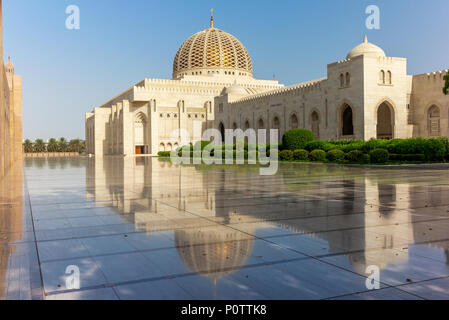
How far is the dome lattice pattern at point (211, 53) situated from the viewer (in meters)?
54.2

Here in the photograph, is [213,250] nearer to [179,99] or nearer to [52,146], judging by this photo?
[179,99]

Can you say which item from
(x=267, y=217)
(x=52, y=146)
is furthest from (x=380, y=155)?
(x=52, y=146)

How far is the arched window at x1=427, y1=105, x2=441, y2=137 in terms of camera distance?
1057 inches

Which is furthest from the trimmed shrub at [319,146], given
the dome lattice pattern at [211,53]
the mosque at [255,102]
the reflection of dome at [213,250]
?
the dome lattice pattern at [211,53]

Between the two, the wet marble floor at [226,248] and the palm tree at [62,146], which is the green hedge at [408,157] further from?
the palm tree at [62,146]

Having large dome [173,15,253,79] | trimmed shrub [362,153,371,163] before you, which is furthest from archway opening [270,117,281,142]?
large dome [173,15,253,79]

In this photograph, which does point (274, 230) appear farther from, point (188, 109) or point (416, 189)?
point (188, 109)

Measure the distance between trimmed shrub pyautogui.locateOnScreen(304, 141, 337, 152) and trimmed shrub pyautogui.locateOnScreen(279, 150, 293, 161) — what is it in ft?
3.76

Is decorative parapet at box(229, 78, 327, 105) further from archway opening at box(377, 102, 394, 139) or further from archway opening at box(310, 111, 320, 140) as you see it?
archway opening at box(377, 102, 394, 139)

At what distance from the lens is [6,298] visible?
2.68 meters

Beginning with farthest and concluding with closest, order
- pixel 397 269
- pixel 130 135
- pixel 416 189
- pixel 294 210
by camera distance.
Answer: pixel 130 135, pixel 416 189, pixel 294 210, pixel 397 269

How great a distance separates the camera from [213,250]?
388 cm
